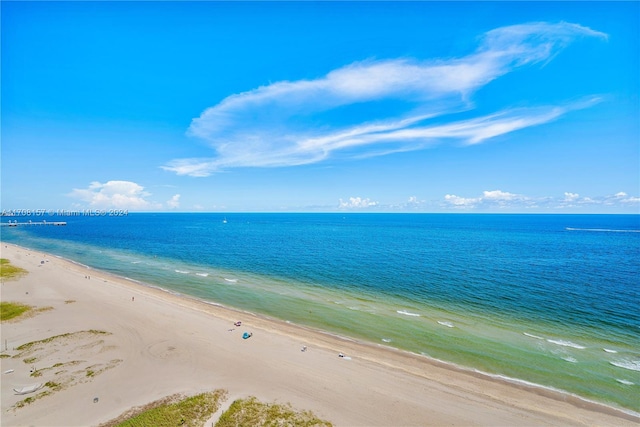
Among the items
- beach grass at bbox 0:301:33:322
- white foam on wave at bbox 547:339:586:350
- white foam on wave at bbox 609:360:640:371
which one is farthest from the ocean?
beach grass at bbox 0:301:33:322

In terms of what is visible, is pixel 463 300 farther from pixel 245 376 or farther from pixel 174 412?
pixel 174 412

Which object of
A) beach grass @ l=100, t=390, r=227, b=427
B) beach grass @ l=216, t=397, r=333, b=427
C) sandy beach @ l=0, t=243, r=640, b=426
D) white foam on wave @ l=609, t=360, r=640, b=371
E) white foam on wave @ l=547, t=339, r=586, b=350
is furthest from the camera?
white foam on wave @ l=547, t=339, r=586, b=350

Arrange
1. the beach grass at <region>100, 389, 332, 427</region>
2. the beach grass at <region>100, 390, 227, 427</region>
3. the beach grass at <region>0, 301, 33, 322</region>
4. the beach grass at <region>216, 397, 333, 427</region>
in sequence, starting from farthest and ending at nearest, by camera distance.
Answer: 1. the beach grass at <region>0, 301, 33, 322</region>
2. the beach grass at <region>216, 397, 333, 427</region>
3. the beach grass at <region>100, 389, 332, 427</region>
4. the beach grass at <region>100, 390, 227, 427</region>

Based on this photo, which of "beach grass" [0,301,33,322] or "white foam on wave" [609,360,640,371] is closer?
"white foam on wave" [609,360,640,371]

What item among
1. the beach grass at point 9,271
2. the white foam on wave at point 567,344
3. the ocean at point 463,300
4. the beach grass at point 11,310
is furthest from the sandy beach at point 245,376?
the beach grass at point 9,271

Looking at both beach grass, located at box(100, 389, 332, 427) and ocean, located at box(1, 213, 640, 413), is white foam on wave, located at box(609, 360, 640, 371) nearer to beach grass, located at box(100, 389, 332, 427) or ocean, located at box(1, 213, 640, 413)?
ocean, located at box(1, 213, 640, 413)

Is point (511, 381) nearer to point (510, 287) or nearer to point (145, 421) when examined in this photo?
point (145, 421)

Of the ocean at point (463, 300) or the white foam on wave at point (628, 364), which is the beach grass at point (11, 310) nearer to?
the ocean at point (463, 300)

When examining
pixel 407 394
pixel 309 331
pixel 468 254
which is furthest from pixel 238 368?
pixel 468 254
